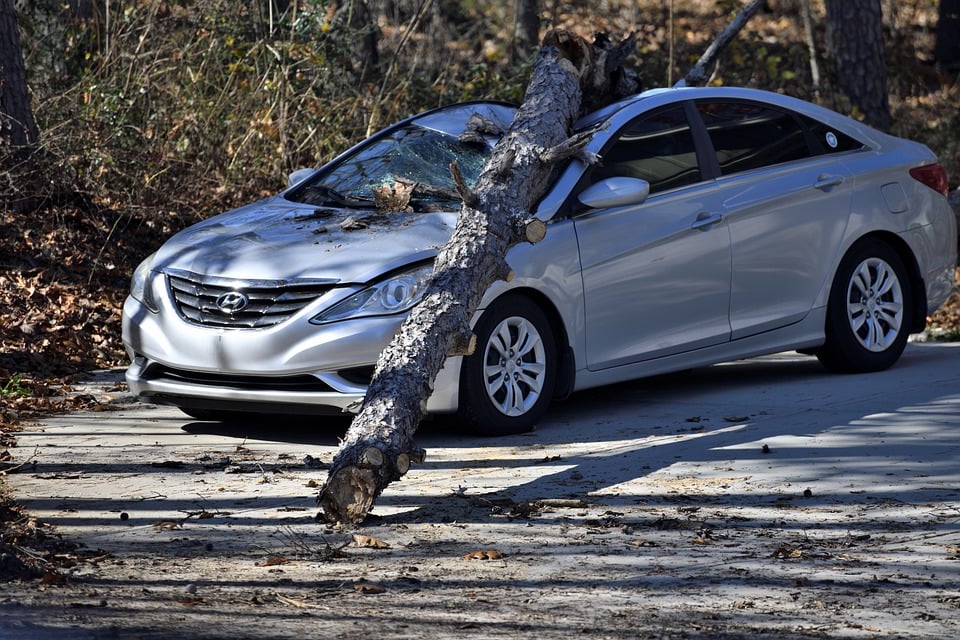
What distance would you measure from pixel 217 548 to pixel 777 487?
2537mm

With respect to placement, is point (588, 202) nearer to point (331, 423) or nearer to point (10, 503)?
point (331, 423)

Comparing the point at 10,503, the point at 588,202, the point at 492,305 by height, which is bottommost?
the point at 10,503

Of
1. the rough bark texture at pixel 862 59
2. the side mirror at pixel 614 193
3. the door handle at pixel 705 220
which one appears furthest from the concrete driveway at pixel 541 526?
the rough bark texture at pixel 862 59

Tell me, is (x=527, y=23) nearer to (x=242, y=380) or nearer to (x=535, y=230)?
(x=535, y=230)

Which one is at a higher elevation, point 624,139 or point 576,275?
point 624,139

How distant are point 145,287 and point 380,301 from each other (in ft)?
4.98

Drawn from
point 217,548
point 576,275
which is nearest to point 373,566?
point 217,548

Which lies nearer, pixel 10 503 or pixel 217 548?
pixel 217 548

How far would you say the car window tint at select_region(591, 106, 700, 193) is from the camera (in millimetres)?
7910

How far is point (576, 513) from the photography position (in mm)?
5809

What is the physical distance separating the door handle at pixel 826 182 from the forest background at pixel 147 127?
3.55 m

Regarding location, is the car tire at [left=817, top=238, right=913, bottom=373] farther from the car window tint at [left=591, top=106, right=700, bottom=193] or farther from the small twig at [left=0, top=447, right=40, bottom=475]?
the small twig at [left=0, top=447, right=40, bottom=475]

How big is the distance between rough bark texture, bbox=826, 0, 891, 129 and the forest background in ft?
3.73

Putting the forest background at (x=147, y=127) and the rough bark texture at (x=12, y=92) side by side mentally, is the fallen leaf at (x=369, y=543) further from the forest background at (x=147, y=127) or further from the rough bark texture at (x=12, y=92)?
the rough bark texture at (x=12, y=92)
